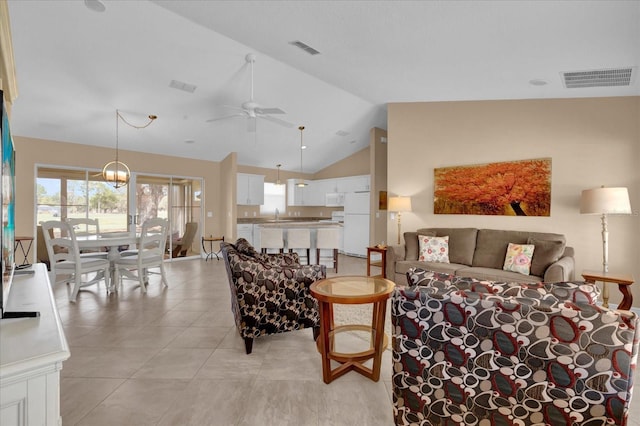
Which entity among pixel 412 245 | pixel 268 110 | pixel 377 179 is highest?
pixel 268 110

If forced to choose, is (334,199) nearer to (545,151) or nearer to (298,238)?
(298,238)

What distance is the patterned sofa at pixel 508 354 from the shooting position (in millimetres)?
1151

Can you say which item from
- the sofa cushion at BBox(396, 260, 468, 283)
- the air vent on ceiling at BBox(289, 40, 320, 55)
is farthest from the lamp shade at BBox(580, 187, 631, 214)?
the air vent on ceiling at BBox(289, 40, 320, 55)

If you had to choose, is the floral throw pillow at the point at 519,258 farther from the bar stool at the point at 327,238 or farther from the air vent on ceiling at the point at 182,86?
the air vent on ceiling at the point at 182,86

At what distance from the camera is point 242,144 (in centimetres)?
716

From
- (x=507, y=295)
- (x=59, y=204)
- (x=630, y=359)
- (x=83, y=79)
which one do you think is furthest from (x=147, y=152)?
(x=630, y=359)

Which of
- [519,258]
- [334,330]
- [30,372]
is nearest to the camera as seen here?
[30,372]

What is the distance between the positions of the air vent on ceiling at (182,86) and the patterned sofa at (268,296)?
9.95ft

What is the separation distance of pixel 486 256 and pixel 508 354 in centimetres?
341

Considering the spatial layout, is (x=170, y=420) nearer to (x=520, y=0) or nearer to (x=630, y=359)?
(x=630, y=359)

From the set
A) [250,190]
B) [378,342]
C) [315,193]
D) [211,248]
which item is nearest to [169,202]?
[211,248]

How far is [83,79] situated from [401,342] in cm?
503

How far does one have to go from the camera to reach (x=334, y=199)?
8.72 meters

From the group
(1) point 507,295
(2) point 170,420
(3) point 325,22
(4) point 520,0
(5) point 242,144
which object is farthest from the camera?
(5) point 242,144
